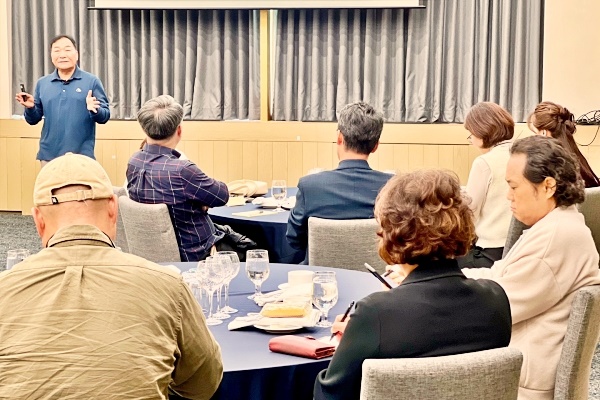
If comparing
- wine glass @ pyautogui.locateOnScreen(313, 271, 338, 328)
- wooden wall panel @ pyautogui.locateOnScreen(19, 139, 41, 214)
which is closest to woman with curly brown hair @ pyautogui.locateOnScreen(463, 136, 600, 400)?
wine glass @ pyautogui.locateOnScreen(313, 271, 338, 328)

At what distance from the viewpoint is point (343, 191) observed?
3.87 meters

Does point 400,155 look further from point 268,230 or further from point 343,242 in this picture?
point 343,242

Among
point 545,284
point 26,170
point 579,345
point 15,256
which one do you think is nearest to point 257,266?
point 15,256

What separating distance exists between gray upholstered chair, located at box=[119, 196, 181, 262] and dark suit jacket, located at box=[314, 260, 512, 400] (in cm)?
219

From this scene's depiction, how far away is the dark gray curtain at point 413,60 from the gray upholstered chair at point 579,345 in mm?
5151

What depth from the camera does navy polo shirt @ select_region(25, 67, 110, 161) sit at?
21.9ft

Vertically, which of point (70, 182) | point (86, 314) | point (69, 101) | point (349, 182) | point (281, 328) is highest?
point (69, 101)

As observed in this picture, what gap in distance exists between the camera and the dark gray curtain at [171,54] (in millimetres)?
7832

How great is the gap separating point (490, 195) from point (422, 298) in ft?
8.47

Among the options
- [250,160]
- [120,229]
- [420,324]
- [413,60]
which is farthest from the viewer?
[250,160]

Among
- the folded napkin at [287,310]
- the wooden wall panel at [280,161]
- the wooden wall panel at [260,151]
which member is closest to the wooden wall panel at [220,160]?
the wooden wall panel at [260,151]

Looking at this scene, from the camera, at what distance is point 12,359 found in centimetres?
179

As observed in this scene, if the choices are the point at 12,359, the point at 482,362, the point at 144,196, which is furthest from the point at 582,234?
the point at 144,196

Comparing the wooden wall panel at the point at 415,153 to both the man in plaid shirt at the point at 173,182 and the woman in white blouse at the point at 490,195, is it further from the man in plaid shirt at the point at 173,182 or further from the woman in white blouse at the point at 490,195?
Result: the man in plaid shirt at the point at 173,182
